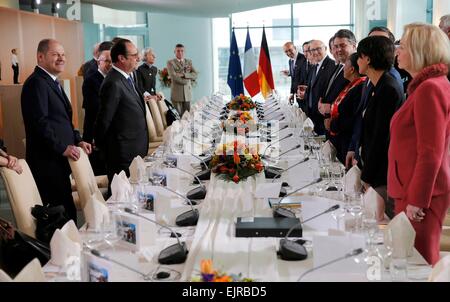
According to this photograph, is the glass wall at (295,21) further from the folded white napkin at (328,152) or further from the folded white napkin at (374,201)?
the folded white napkin at (374,201)

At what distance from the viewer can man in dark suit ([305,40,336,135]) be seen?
244 inches

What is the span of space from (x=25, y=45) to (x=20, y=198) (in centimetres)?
814

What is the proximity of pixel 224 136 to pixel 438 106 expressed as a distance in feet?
10.3

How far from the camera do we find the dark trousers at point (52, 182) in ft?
13.3

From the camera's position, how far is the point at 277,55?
16.1 meters

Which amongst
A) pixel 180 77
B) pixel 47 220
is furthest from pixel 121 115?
pixel 180 77

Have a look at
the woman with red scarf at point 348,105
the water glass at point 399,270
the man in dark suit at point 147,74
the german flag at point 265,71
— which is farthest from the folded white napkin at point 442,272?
the man in dark suit at point 147,74

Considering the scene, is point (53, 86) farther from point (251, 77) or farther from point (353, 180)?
point (251, 77)

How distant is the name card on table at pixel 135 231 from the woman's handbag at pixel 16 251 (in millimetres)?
458

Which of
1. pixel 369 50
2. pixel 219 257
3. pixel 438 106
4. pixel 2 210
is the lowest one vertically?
pixel 2 210

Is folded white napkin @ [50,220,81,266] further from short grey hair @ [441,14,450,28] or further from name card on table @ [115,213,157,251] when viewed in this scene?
short grey hair @ [441,14,450,28]

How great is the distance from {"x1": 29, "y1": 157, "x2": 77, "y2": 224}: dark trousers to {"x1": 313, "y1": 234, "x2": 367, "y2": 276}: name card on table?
2.59 m

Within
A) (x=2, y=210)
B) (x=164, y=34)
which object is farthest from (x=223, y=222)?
(x=164, y=34)
